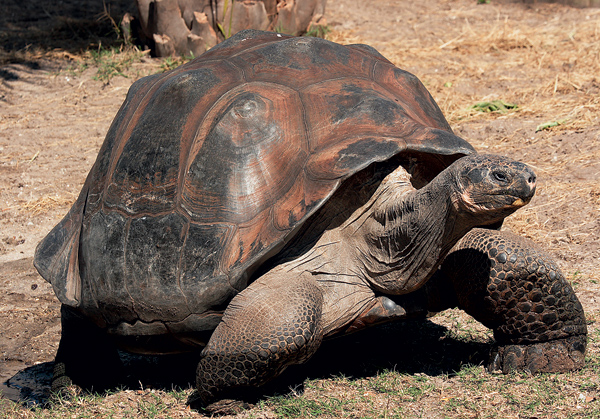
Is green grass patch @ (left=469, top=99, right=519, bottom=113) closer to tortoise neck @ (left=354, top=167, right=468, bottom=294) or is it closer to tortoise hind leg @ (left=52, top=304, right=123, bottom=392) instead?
tortoise neck @ (left=354, top=167, right=468, bottom=294)

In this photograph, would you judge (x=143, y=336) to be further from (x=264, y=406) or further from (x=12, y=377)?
(x=12, y=377)

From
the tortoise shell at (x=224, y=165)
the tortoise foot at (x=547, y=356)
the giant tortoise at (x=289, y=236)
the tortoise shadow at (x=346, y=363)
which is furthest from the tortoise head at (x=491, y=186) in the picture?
the tortoise shadow at (x=346, y=363)

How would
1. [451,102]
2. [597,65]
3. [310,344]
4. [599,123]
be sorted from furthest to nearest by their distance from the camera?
[597,65] < [451,102] < [599,123] < [310,344]

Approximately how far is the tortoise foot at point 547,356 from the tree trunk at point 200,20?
5562 millimetres

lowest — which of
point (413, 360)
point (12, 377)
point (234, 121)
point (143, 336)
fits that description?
point (12, 377)

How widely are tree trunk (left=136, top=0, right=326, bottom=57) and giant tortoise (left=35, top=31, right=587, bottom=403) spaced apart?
456 centimetres

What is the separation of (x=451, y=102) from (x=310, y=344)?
4.44 metres

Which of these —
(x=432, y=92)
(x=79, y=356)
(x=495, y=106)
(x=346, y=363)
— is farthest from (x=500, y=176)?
(x=432, y=92)

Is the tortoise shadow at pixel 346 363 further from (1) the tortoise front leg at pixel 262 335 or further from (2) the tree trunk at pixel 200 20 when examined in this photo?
(2) the tree trunk at pixel 200 20

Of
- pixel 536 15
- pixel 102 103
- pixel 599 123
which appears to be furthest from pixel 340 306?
pixel 536 15

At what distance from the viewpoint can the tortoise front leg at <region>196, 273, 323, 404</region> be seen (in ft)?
8.94

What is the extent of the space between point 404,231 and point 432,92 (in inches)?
177

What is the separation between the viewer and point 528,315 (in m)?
2.97

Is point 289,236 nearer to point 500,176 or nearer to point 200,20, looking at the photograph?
point 500,176
